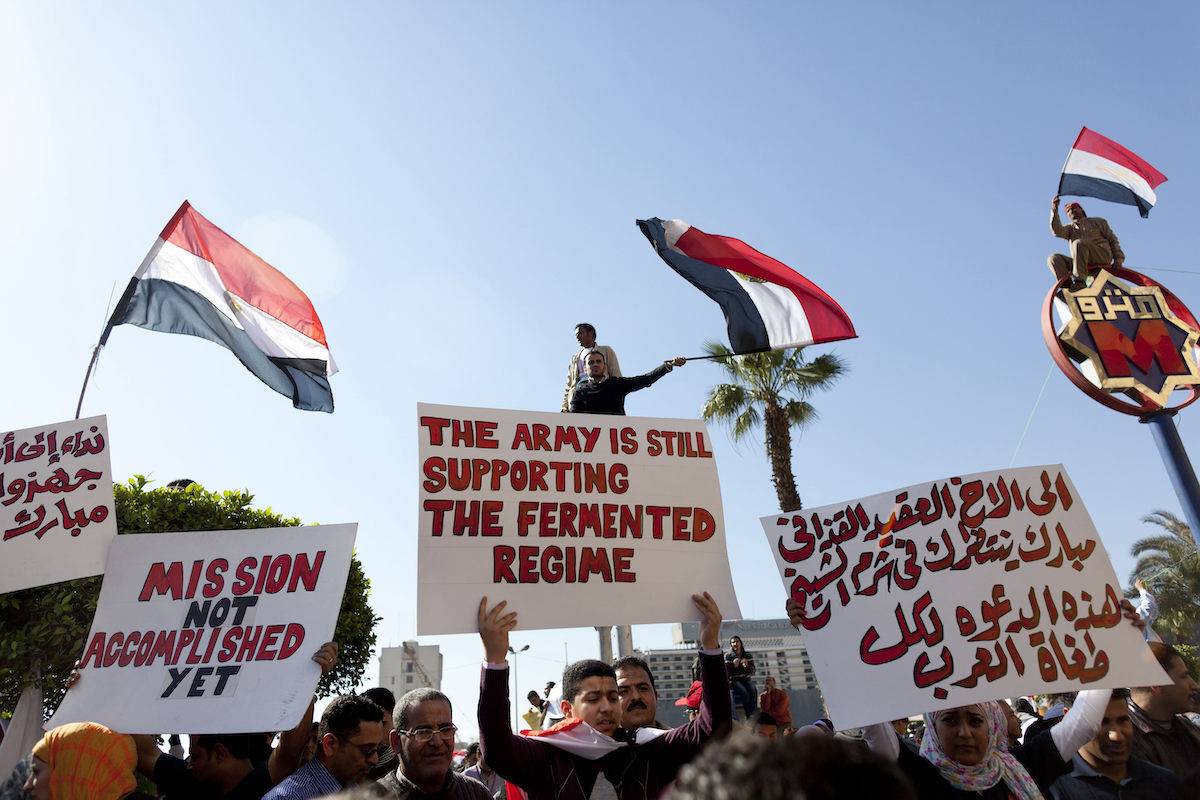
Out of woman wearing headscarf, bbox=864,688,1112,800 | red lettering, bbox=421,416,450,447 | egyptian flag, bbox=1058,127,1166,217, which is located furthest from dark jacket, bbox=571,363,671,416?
egyptian flag, bbox=1058,127,1166,217

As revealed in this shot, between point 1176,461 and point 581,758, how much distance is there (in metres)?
8.15

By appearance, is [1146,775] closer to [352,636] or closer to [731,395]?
[352,636]

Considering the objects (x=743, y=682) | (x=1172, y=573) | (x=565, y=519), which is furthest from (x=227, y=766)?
(x=1172, y=573)

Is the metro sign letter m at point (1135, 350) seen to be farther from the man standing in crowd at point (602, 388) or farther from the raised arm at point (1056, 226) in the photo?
the man standing in crowd at point (602, 388)

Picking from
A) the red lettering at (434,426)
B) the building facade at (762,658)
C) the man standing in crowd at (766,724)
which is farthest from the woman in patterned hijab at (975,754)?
the building facade at (762,658)

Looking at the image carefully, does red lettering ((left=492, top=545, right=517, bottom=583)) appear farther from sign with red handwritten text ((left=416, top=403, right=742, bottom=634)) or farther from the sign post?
the sign post

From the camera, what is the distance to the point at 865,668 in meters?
3.90

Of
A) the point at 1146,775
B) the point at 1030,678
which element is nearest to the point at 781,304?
the point at 1030,678

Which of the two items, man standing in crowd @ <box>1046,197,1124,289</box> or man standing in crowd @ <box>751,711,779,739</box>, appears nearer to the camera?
man standing in crowd @ <box>751,711,779,739</box>

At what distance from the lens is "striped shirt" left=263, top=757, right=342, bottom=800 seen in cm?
339

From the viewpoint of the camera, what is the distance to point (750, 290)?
6949mm

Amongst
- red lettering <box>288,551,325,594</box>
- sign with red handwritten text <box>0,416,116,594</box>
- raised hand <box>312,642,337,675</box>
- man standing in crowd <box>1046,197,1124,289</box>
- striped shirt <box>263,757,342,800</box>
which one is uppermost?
man standing in crowd <box>1046,197,1124,289</box>

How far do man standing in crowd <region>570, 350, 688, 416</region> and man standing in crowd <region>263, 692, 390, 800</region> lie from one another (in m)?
2.86

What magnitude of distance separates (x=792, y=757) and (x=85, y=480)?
5193 millimetres
